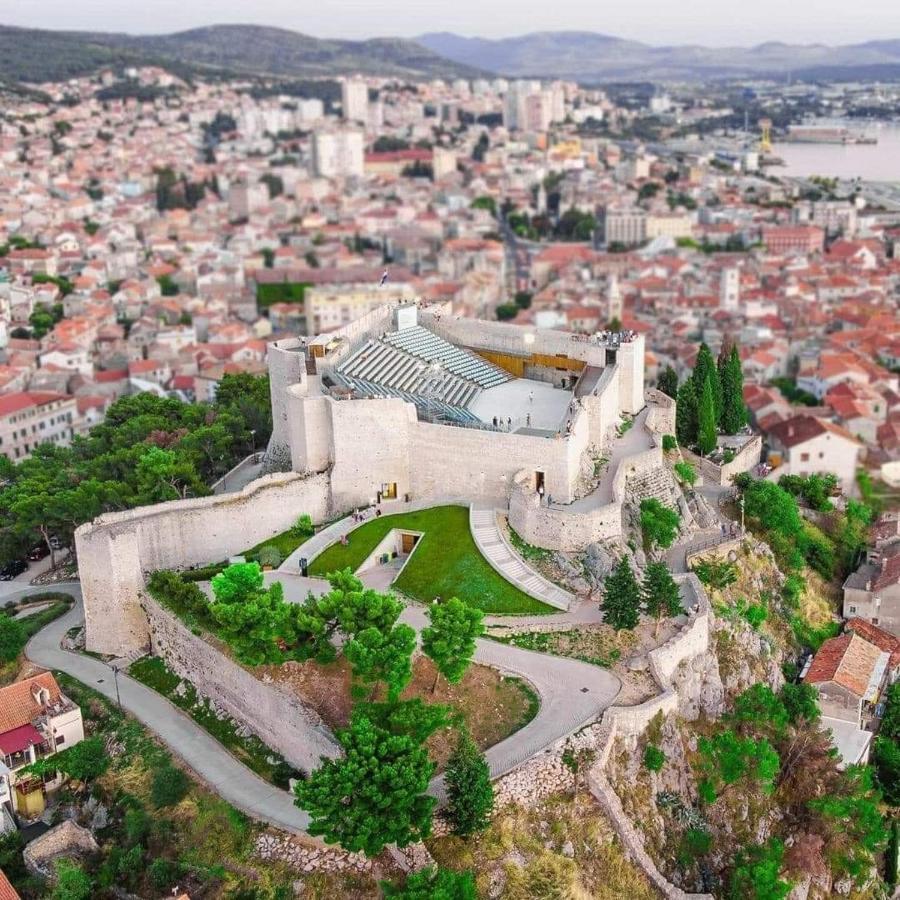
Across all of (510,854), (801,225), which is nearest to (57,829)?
(510,854)

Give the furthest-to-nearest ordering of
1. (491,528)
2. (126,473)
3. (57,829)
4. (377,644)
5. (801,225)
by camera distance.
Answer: (801,225) < (126,473) < (491,528) < (57,829) < (377,644)

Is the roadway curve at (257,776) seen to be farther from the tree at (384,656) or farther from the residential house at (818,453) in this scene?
the residential house at (818,453)

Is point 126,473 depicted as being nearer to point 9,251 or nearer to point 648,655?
point 648,655

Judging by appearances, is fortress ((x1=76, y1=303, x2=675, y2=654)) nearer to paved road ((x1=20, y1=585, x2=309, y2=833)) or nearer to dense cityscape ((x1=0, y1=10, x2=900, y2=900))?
dense cityscape ((x1=0, y1=10, x2=900, y2=900))

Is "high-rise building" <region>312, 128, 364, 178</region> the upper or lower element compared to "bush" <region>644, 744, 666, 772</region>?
lower

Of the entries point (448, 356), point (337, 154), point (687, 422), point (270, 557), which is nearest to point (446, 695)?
point (270, 557)

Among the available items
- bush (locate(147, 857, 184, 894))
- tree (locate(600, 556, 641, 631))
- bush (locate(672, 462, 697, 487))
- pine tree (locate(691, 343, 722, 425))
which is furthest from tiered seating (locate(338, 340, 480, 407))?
bush (locate(147, 857, 184, 894))
